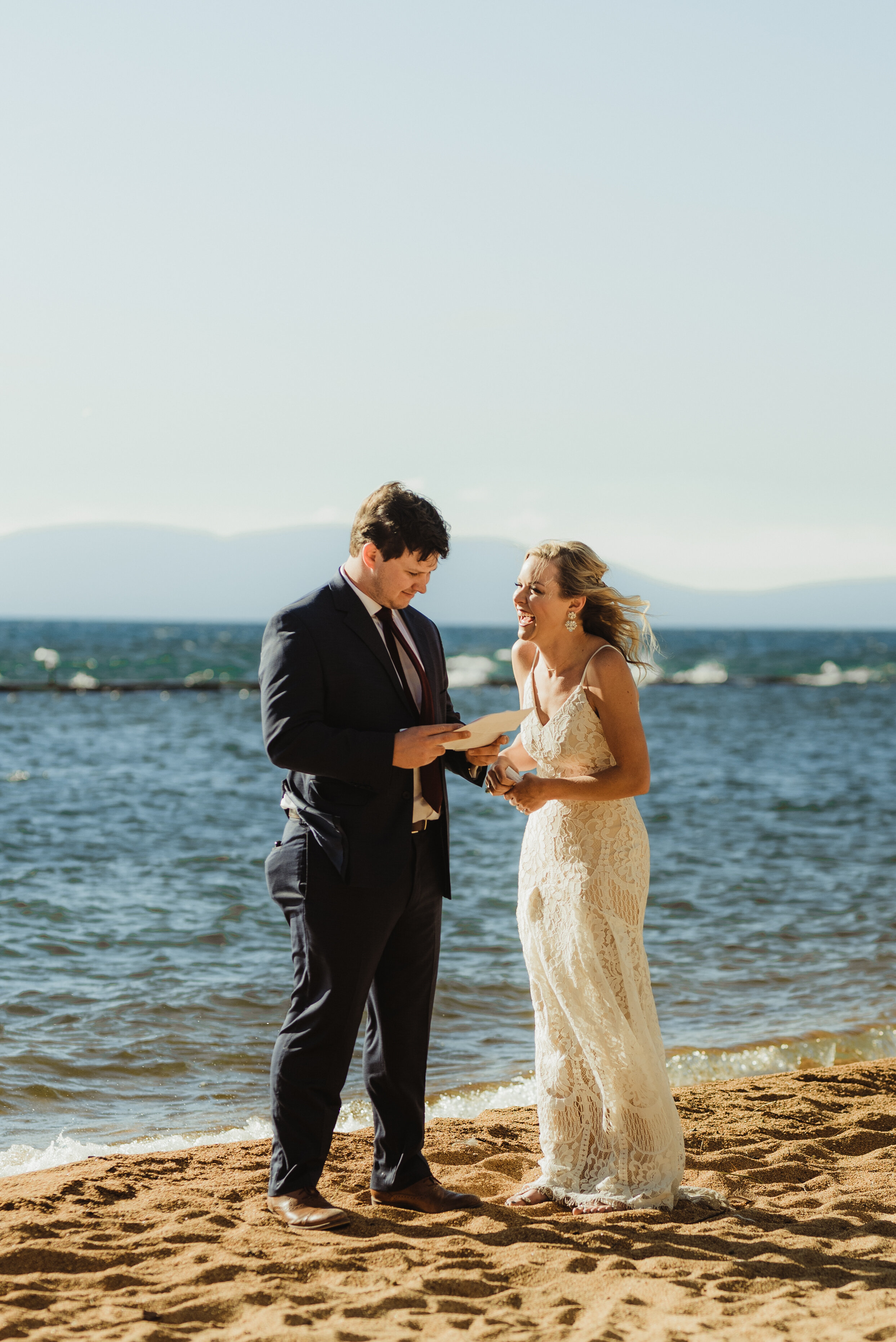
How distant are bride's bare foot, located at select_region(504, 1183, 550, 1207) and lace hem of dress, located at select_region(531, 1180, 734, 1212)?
0.01 meters

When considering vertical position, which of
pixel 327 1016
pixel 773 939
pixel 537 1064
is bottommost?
pixel 773 939

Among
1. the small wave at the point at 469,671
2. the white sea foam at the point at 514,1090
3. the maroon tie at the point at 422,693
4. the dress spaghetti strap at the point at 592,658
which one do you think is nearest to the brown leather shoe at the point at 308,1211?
the white sea foam at the point at 514,1090

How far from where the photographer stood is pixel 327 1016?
139 inches

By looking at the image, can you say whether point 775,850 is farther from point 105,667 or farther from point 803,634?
point 803,634

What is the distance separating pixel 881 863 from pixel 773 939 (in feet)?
11.1

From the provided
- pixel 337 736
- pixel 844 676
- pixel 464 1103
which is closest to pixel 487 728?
pixel 337 736

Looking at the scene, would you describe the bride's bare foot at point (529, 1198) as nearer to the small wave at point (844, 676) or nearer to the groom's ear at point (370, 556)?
the groom's ear at point (370, 556)

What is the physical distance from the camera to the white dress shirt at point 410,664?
368 cm

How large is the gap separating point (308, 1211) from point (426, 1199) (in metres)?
0.43

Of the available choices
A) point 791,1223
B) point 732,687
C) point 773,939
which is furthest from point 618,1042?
point 732,687

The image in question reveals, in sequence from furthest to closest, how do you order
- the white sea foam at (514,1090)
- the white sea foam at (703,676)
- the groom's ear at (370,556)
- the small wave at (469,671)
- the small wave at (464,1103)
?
the white sea foam at (703,676), the small wave at (469,671), the small wave at (464,1103), the white sea foam at (514,1090), the groom's ear at (370,556)

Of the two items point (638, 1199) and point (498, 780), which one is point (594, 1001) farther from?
point (498, 780)

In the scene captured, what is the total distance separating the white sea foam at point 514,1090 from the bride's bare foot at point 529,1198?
1.18 meters

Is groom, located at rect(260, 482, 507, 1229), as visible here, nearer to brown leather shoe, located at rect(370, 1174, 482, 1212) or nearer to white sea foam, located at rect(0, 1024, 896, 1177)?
brown leather shoe, located at rect(370, 1174, 482, 1212)
